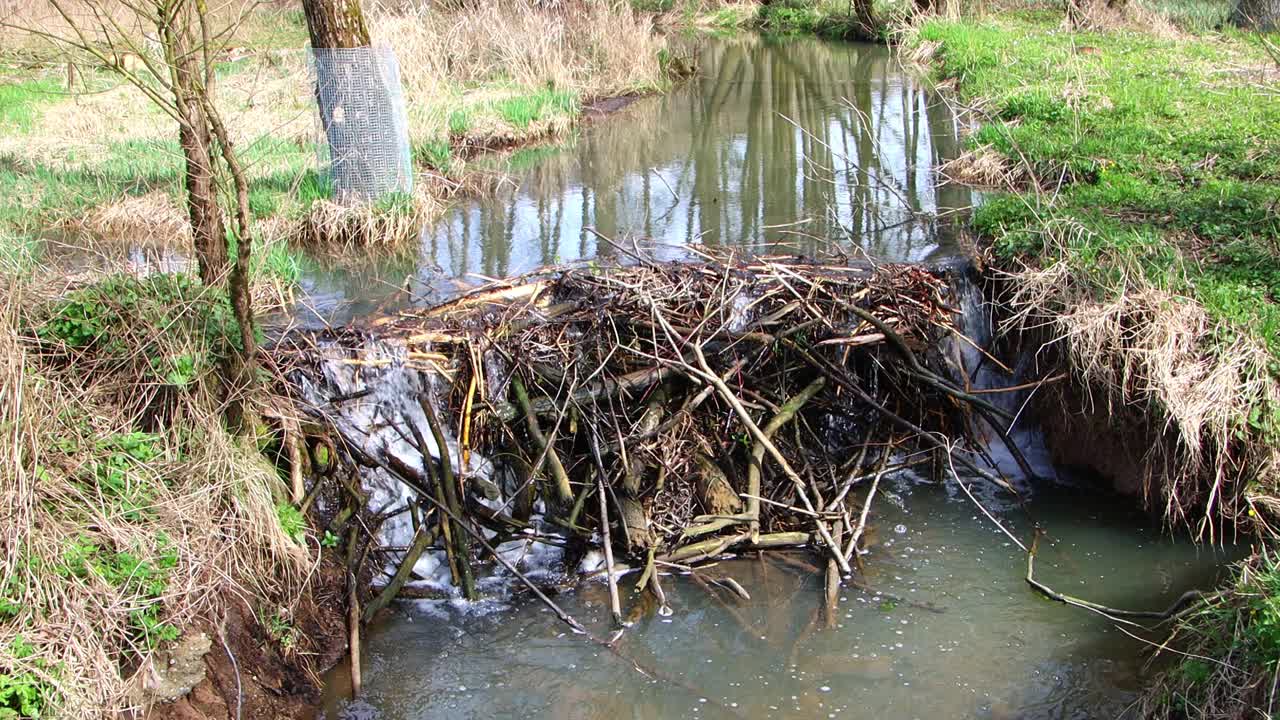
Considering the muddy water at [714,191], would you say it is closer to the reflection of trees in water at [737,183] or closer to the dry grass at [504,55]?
the reflection of trees in water at [737,183]

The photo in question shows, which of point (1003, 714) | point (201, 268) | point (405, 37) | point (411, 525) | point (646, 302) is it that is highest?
point (405, 37)

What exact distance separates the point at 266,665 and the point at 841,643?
8.97 feet

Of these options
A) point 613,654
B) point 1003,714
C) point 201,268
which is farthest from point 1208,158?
point 201,268

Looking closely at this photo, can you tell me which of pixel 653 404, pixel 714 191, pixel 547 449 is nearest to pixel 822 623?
pixel 653 404

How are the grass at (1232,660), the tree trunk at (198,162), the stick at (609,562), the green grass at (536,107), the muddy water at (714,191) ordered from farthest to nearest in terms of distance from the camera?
1. the green grass at (536,107)
2. the muddy water at (714,191)
3. the stick at (609,562)
4. the tree trunk at (198,162)
5. the grass at (1232,660)

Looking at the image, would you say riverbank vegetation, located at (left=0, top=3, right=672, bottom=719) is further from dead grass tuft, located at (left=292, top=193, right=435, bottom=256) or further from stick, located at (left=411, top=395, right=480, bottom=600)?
dead grass tuft, located at (left=292, top=193, right=435, bottom=256)

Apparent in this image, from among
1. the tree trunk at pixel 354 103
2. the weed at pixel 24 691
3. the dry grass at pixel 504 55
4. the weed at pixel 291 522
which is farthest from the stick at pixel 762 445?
the dry grass at pixel 504 55

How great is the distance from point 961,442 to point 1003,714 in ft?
7.40

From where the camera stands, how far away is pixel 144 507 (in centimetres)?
438

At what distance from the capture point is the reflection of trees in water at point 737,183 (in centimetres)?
837

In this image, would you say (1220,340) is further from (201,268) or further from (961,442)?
(201,268)

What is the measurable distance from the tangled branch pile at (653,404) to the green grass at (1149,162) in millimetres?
1334

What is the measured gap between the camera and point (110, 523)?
4.22 metres

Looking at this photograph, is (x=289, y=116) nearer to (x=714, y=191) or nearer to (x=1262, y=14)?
(x=714, y=191)
